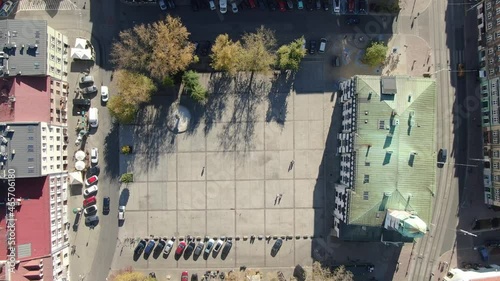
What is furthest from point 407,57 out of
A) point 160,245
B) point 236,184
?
point 160,245

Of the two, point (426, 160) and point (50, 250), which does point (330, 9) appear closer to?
point (426, 160)

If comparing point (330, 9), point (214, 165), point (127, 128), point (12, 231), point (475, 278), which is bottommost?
point (475, 278)

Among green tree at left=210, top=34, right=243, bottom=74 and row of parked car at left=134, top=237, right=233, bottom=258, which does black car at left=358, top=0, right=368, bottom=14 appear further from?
row of parked car at left=134, top=237, right=233, bottom=258

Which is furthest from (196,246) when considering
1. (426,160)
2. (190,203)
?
(426,160)

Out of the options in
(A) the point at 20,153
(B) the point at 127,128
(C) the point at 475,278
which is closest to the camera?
(A) the point at 20,153

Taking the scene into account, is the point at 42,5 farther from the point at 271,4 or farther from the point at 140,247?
the point at 140,247

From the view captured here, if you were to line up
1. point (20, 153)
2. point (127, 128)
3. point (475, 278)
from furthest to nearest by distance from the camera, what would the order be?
point (127, 128) → point (475, 278) → point (20, 153)

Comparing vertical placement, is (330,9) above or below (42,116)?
above

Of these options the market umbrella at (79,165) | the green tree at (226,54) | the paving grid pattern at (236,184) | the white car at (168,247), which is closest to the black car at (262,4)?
the green tree at (226,54)
